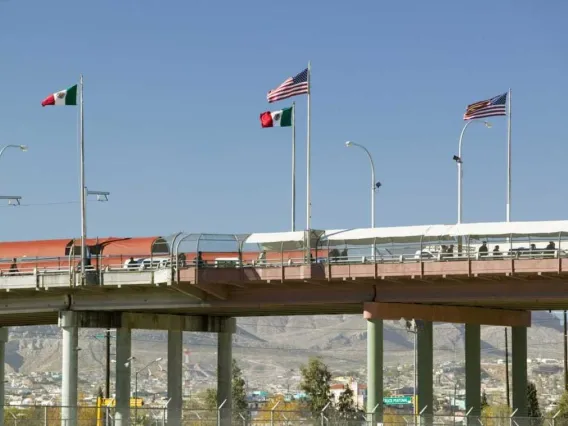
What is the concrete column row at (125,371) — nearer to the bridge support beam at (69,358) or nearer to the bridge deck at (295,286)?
the bridge support beam at (69,358)

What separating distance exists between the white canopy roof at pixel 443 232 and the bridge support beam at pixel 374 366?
545cm

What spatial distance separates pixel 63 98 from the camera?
9131cm

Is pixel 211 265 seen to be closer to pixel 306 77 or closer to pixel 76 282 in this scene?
pixel 76 282

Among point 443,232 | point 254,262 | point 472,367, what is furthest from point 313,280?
point 472,367

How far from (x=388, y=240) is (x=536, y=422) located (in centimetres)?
1430

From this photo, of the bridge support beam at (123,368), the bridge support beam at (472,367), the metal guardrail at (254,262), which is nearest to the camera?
the metal guardrail at (254,262)

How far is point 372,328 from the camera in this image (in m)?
80.3

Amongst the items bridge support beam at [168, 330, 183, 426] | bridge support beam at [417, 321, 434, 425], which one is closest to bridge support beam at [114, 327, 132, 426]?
bridge support beam at [168, 330, 183, 426]

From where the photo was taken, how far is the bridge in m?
75.6

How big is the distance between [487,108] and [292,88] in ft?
46.9

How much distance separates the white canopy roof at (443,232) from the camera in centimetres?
7694

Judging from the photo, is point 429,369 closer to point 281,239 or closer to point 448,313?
point 448,313

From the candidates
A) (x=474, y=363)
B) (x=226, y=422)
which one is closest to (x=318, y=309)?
(x=474, y=363)

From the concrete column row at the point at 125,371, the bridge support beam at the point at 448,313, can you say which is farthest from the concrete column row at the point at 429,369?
the concrete column row at the point at 125,371
